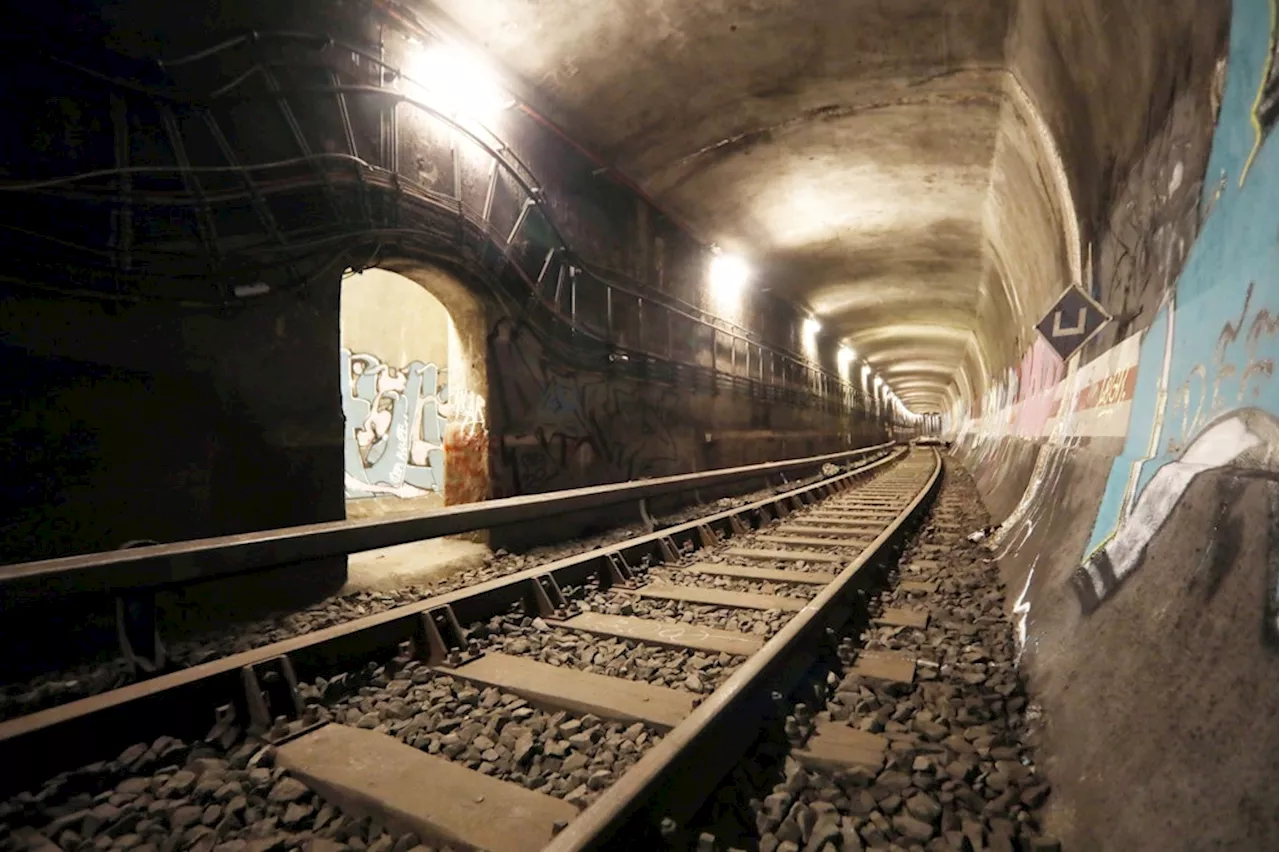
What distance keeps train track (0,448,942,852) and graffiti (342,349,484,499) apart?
6015mm

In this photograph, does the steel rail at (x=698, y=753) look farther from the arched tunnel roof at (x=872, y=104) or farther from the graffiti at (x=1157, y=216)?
the arched tunnel roof at (x=872, y=104)

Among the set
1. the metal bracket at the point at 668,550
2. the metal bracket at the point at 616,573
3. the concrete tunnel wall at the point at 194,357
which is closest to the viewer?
the concrete tunnel wall at the point at 194,357

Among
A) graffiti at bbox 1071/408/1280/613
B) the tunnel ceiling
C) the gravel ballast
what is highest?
the tunnel ceiling

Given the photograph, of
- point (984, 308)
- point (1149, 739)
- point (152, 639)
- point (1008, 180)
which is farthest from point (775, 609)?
point (984, 308)

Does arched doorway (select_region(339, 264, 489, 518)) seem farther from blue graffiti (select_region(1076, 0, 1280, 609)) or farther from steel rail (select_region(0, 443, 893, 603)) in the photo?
blue graffiti (select_region(1076, 0, 1280, 609))

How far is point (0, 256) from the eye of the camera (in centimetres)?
329

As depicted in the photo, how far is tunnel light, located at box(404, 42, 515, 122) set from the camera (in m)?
5.96

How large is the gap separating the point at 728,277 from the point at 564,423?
6746 mm

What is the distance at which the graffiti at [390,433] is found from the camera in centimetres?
928

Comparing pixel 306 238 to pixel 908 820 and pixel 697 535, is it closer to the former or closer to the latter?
pixel 697 535

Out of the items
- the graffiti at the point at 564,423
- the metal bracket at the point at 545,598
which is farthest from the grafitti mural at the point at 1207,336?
the graffiti at the point at 564,423

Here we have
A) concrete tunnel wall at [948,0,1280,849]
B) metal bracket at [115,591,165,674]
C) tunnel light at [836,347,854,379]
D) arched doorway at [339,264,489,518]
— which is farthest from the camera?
tunnel light at [836,347,854,379]

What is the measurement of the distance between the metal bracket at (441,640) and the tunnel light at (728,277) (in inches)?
397

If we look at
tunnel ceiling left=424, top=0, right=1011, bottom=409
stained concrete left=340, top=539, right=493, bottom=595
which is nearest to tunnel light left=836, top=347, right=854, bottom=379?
tunnel ceiling left=424, top=0, right=1011, bottom=409
